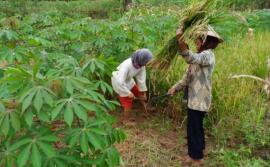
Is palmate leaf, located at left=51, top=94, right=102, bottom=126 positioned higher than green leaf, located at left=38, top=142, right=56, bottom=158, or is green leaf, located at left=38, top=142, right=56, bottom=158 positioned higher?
palmate leaf, located at left=51, top=94, right=102, bottom=126

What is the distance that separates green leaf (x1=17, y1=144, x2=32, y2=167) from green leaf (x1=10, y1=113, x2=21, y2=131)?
4.3 inches

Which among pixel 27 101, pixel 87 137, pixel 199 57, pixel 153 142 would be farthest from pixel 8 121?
pixel 153 142

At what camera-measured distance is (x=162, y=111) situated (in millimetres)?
4656

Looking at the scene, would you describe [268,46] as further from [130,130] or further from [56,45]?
[56,45]

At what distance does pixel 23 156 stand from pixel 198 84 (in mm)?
2039

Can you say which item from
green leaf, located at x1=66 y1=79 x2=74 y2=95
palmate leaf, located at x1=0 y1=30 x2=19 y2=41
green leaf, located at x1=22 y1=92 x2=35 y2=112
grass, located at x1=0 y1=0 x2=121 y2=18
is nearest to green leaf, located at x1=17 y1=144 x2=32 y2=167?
green leaf, located at x1=22 y1=92 x2=35 y2=112

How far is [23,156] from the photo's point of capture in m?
2.06

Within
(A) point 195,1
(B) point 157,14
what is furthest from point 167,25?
(A) point 195,1

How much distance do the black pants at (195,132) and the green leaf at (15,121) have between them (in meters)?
2.02

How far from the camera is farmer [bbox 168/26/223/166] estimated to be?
357cm

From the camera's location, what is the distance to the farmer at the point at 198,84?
11.7 ft

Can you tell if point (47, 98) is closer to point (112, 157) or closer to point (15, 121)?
point (15, 121)

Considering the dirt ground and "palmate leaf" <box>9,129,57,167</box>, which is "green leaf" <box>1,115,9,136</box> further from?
the dirt ground

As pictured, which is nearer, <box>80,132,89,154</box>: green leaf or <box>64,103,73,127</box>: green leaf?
<box>64,103,73,127</box>: green leaf
